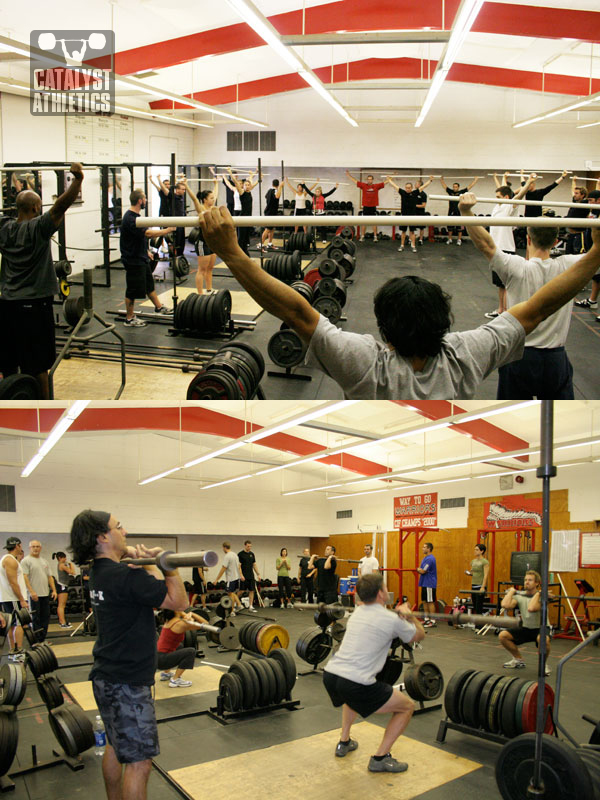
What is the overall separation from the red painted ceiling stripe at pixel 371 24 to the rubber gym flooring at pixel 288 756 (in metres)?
7.37

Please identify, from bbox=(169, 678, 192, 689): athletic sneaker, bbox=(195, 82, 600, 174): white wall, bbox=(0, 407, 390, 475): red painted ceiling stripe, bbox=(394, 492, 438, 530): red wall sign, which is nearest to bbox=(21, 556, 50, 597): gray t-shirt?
bbox=(0, 407, 390, 475): red painted ceiling stripe

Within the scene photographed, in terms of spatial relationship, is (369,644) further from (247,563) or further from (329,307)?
(247,563)

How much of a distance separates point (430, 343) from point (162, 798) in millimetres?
2564

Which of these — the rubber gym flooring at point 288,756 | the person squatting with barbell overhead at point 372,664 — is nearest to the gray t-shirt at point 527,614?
the rubber gym flooring at point 288,756

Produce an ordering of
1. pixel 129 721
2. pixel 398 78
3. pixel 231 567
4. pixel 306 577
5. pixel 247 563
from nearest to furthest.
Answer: pixel 129 721 < pixel 231 567 < pixel 247 563 < pixel 306 577 < pixel 398 78

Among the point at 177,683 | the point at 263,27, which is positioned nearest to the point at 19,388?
the point at 177,683

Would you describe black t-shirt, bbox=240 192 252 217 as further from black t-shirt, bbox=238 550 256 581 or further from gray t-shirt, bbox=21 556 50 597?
gray t-shirt, bbox=21 556 50 597

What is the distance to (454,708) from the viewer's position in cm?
352

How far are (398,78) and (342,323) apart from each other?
8.03 metres

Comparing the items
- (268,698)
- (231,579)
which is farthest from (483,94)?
(268,698)

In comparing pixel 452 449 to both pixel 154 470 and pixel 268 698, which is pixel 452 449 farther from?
pixel 268 698

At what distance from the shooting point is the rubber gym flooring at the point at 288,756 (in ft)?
9.64

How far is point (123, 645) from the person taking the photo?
2.11 metres

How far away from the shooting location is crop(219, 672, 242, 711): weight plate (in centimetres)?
396
